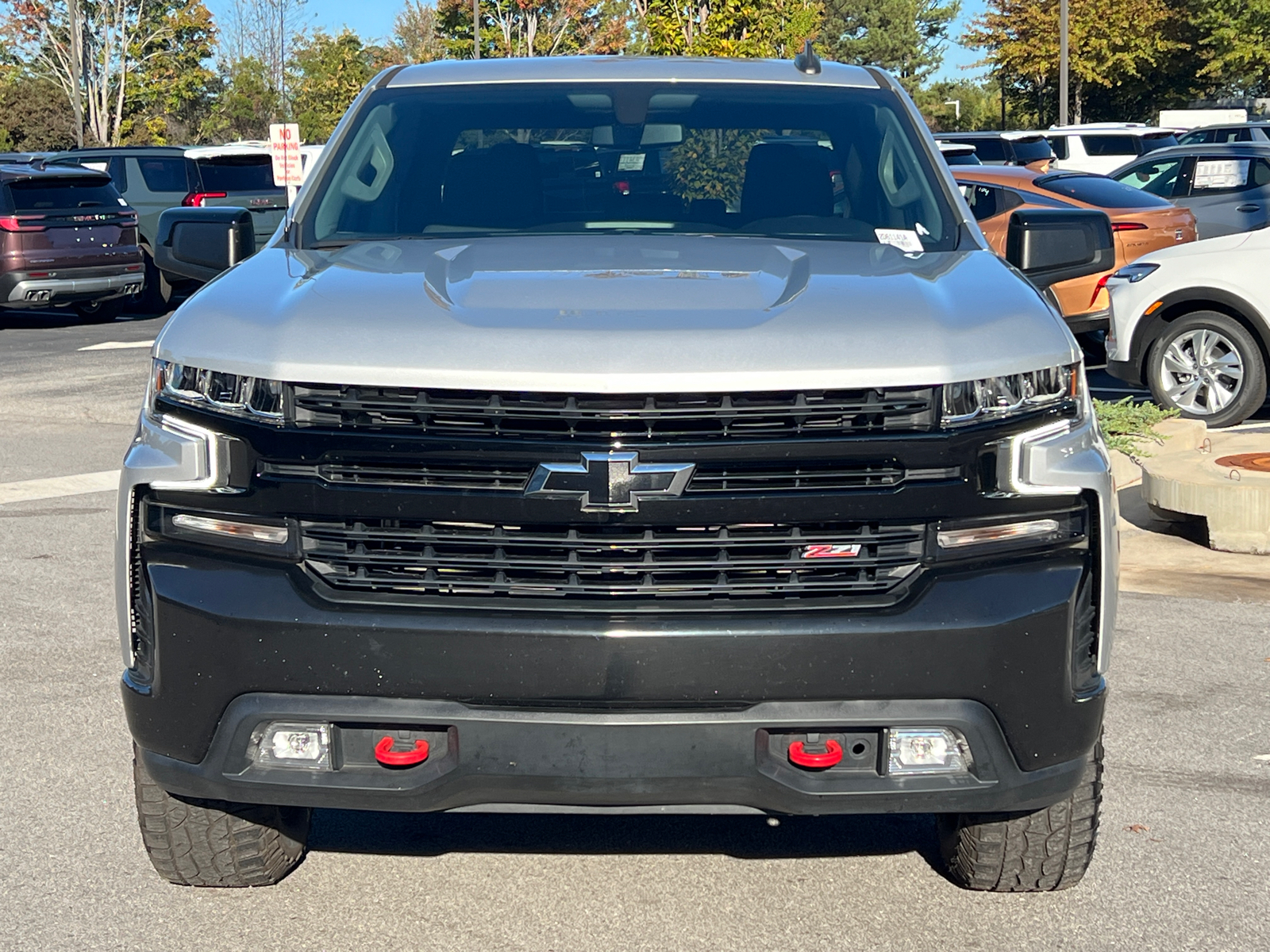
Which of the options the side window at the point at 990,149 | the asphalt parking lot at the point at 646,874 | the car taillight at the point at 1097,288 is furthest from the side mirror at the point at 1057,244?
the side window at the point at 990,149

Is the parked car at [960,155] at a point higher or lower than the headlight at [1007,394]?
higher

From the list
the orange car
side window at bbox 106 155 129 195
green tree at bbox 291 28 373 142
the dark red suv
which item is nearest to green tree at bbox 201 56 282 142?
green tree at bbox 291 28 373 142

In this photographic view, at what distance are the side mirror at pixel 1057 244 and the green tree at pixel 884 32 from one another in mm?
94697

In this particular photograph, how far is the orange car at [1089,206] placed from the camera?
1363cm

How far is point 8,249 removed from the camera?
1864cm

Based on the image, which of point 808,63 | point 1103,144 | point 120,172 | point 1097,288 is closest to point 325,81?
point 1103,144

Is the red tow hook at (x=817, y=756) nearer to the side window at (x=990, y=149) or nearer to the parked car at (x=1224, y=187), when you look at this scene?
the parked car at (x=1224, y=187)

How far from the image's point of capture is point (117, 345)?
57.0 ft

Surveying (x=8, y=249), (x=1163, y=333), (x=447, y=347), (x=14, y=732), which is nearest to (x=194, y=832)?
(x=447, y=347)

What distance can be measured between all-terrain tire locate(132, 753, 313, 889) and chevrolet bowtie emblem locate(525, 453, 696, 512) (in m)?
1.08

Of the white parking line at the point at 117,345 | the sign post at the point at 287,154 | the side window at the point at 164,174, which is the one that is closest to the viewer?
the white parking line at the point at 117,345

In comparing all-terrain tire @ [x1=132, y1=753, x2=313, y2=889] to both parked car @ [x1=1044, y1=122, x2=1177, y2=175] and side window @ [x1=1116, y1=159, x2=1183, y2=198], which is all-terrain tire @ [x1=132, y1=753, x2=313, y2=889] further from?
parked car @ [x1=1044, y1=122, x2=1177, y2=175]

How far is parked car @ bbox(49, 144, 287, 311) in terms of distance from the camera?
70.5 feet

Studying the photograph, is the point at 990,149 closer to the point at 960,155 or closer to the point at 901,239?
the point at 960,155
